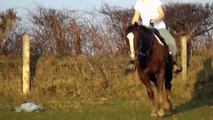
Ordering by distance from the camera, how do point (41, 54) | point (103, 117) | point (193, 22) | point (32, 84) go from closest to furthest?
point (103, 117) → point (32, 84) → point (41, 54) → point (193, 22)

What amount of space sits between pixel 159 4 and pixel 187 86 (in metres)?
6.38

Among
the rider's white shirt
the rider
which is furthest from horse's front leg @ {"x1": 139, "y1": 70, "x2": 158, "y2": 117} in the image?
the rider's white shirt

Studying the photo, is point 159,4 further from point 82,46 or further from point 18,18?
point 18,18

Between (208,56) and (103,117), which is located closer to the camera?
(103,117)

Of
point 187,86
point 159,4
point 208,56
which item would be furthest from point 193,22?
point 159,4

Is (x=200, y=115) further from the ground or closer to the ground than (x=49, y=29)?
closer to the ground

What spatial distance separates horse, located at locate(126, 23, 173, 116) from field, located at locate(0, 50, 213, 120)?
3061 mm

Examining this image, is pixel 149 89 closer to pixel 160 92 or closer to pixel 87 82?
pixel 160 92

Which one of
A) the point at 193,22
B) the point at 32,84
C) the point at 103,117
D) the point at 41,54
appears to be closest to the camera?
the point at 103,117

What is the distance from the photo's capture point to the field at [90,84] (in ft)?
61.3

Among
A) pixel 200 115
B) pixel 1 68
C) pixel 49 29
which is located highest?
pixel 49 29

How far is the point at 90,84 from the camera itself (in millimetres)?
20500

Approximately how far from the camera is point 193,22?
91.9ft

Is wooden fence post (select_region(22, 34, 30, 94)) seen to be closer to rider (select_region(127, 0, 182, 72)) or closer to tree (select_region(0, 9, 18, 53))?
tree (select_region(0, 9, 18, 53))
